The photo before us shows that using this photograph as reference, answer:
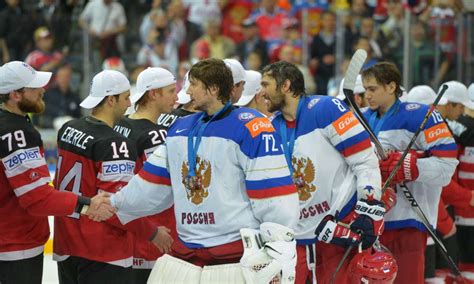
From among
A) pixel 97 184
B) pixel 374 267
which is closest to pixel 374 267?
pixel 374 267

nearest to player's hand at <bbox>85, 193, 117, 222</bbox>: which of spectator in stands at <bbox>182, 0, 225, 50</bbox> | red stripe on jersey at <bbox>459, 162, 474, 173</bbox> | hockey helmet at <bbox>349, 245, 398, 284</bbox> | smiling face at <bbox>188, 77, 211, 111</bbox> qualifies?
smiling face at <bbox>188, 77, 211, 111</bbox>

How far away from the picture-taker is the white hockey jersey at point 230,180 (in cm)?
406

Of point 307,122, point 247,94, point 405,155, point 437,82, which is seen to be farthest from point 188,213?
point 437,82

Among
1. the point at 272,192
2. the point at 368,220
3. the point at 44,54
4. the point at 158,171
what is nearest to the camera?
the point at 272,192

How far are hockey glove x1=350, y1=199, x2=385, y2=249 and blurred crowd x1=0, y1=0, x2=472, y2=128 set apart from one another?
5.96m

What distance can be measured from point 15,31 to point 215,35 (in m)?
2.43

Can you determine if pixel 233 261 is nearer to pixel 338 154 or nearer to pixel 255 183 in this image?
pixel 255 183

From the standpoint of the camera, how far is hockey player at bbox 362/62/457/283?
18.2ft

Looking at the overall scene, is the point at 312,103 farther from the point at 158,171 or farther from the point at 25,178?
the point at 25,178

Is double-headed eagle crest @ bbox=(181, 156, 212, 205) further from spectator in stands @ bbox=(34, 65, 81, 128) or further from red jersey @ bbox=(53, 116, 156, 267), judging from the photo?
spectator in stands @ bbox=(34, 65, 81, 128)

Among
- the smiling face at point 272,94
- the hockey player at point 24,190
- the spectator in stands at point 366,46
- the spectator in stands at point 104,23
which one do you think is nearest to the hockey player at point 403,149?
the smiling face at point 272,94

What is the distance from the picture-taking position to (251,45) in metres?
12.1

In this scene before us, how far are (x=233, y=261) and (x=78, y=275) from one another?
124cm

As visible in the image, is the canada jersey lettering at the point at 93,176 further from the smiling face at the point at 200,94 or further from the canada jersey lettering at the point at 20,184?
the smiling face at the point at 200,94
